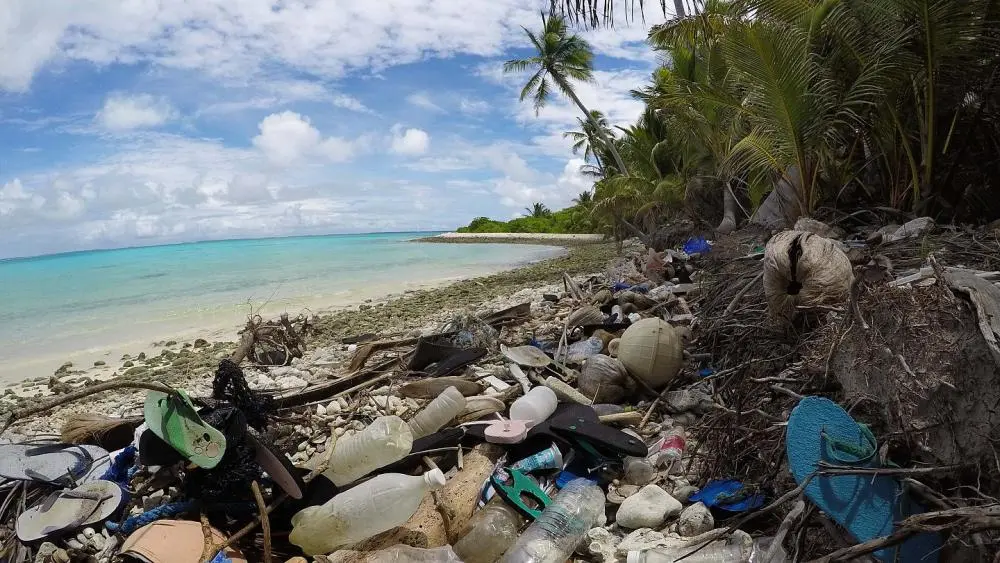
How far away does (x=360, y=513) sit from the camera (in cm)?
233

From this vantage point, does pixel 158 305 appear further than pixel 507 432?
Yes

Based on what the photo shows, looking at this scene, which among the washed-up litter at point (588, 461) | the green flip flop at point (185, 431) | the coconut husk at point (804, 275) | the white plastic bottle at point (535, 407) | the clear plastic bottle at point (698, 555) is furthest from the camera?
the white plastic bottle at point (535, 407)

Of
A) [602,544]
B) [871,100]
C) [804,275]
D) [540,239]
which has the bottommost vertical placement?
[602,544]

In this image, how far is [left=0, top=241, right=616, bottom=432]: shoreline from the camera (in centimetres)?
575

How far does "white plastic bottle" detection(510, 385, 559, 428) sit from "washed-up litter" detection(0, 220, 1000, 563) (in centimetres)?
1

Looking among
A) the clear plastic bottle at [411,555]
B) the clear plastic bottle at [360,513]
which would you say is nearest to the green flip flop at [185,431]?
the clear plastic bottle at [360,513]

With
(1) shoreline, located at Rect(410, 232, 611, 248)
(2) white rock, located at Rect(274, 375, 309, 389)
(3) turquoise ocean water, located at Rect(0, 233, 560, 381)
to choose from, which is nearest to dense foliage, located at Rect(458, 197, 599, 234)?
(1) shoreline, located at Rect(410, 232, 611, 248)

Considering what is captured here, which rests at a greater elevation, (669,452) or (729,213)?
(729,213)

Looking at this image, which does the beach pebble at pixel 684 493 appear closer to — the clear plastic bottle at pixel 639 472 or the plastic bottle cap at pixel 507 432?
the clear plastic bottle at pixel 639 472

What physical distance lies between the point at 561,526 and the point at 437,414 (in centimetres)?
122

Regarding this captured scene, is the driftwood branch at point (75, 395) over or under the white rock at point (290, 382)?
over

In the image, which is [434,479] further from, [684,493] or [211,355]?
[211,355]

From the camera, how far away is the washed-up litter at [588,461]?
1749mm

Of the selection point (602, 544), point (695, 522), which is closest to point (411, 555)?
point (602, 544)
